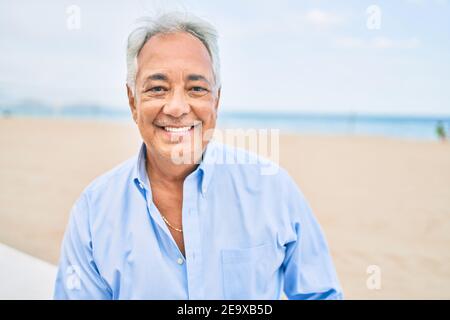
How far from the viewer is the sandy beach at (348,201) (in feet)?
7.20

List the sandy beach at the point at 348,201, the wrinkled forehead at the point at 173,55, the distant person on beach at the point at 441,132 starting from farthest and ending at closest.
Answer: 1. the distant person on beach at the point at 441,132
2. the sandy beach at the point at 348,201
3. the wrinkled forehead at the point at 173,55

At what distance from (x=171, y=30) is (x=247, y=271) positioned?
2.05 ft

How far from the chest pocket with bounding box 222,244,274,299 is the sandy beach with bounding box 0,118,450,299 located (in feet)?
2.48

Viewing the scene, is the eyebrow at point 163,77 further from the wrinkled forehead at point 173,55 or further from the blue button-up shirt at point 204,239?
the blue button-up shirt at point 204,239

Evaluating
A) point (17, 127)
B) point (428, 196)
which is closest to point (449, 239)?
point (428, 196)

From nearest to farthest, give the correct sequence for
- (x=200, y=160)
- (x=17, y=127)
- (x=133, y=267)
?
(x=133, y=267) < (x=200, y=160) < (x=17, y=127)

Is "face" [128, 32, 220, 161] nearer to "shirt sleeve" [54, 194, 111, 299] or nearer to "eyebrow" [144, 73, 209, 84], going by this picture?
"eyebrow" [144, 73, 209, 84]

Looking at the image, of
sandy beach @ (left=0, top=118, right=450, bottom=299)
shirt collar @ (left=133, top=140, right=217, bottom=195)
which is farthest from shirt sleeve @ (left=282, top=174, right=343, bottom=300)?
sandy beach @ (left=0, top=118, right=450, bottom=299)

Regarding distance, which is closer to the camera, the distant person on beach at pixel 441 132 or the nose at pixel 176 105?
the nose at pixel 176 105

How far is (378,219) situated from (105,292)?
2588 mm

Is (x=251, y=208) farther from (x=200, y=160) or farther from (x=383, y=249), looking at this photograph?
(x=383, y=249)

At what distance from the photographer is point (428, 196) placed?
361 centimetres

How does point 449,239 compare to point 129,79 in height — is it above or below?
below

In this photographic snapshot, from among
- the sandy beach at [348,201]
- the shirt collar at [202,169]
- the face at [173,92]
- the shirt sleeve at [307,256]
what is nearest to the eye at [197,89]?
the face at [173,92]
